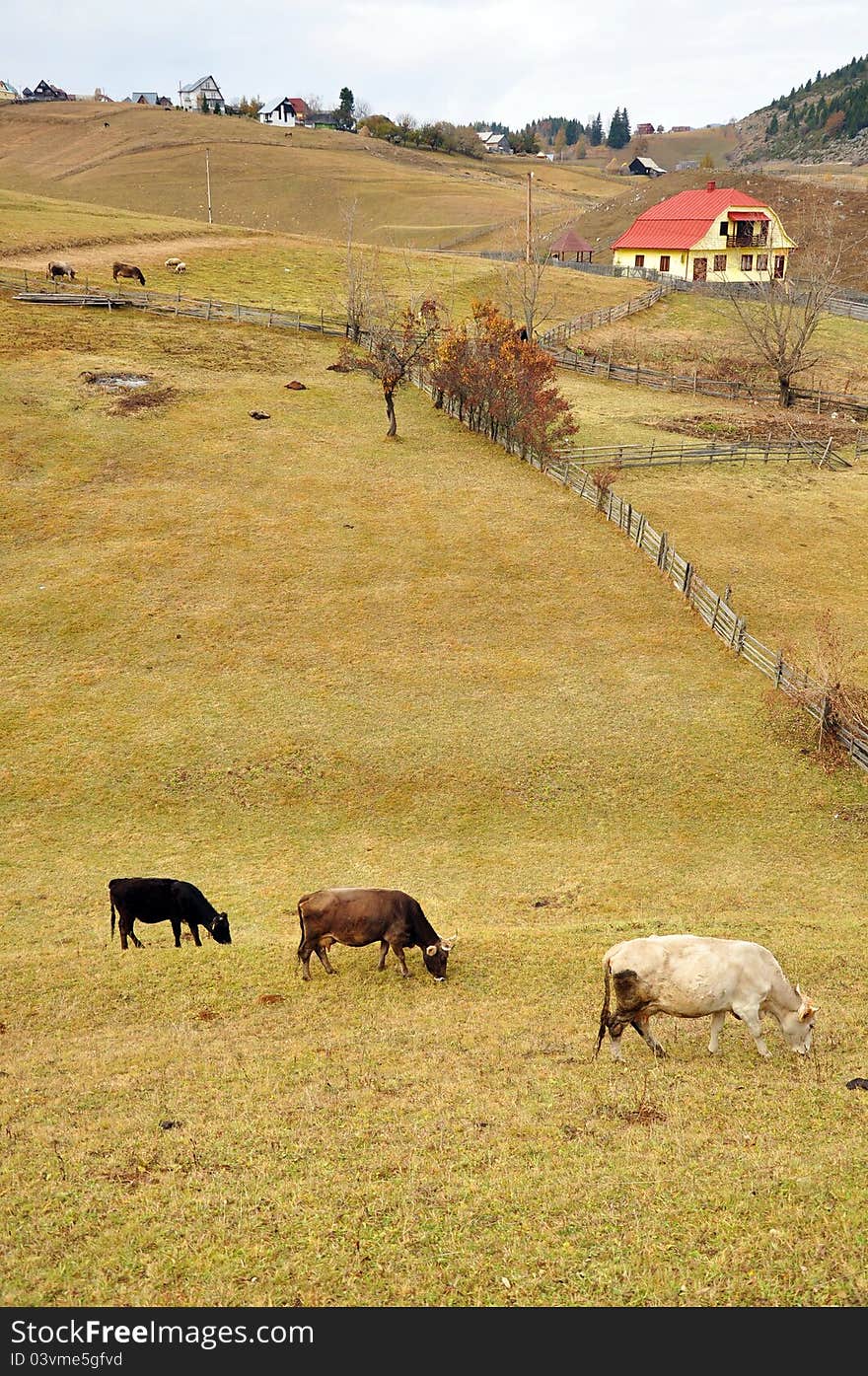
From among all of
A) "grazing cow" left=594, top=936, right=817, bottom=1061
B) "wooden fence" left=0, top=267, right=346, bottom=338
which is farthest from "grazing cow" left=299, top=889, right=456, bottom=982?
"wooden fence" left=0, top=267, right=346, bottom=338

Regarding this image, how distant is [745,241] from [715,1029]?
86.9m

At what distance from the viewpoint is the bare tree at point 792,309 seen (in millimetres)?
58906

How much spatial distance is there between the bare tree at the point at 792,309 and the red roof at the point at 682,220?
18.6 ft

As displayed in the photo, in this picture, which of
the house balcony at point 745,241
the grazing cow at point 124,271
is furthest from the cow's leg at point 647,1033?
the house balcony at point 745,241

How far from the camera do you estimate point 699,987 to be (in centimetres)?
1179

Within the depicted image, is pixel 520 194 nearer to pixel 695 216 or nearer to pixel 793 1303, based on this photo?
pixel 695 216

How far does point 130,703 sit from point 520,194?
141 metres

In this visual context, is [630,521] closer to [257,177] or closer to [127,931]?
[127,931]

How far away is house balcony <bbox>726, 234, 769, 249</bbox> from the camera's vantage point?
83812 mm

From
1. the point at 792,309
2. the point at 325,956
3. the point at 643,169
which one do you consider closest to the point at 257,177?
the point at 643,169

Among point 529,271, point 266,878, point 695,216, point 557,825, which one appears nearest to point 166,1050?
point 266,878

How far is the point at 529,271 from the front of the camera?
7488cm

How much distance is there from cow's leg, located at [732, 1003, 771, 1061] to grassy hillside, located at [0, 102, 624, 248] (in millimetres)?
112822

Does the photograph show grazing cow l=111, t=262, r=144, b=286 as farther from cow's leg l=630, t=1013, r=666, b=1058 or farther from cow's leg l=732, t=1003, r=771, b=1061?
cow's leg l=732, t=1003, r=771, b=1061
